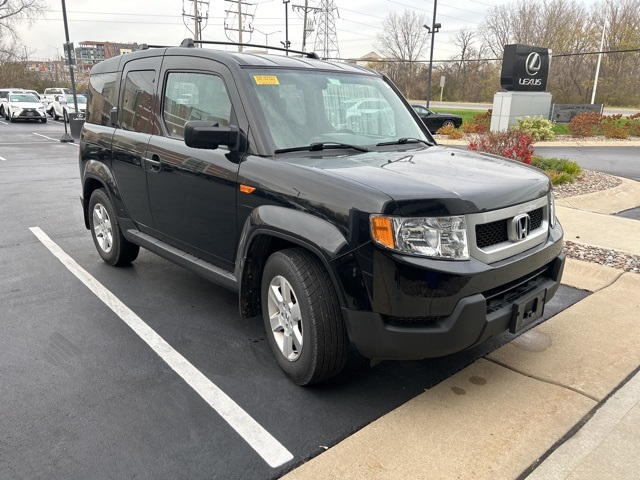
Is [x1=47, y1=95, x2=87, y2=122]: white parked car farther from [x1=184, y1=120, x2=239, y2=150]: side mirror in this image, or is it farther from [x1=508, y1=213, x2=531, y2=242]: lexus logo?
[x1=508, y1=213, x2=531, y2=242]: lexus logo

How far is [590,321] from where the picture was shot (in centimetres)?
409

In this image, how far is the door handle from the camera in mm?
4059

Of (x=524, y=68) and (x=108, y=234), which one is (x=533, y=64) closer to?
(x=524, y=68)

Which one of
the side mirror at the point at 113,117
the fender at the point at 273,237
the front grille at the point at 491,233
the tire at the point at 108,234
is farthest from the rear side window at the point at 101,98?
the front grille at the point at 491,233

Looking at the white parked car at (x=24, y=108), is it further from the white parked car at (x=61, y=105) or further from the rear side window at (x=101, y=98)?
the rear side window at (x=101, y=98)

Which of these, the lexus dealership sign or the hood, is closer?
the hood

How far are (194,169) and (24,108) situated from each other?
97.8 ft

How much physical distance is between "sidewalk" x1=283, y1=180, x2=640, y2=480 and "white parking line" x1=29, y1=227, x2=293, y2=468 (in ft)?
0.72

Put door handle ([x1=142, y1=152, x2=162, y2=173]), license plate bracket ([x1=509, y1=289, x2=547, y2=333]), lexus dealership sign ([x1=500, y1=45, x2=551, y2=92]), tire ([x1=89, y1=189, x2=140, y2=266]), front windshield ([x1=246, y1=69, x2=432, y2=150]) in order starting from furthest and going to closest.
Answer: lexus dealership sign ([x1=500, y1=45, x2=551, y2=92]), tire ([x1=89, y1=189, x2=140, y2=266]), door handle ([x1=142, y1=152, x2=162, y2=173]), front windshield ([x1=246, y1=69, x2=432, y2=150]), license plate bracket ([x1=509, y1=289, x2=547, y2=333])

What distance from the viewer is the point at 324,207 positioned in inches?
109

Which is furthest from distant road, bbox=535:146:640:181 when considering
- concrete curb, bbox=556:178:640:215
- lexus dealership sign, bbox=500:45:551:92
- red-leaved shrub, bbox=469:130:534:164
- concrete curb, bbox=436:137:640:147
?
lexus dealership sign, bbox=500:45:551:92

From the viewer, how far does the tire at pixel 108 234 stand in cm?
505

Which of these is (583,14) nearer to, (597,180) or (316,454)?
(597,180)

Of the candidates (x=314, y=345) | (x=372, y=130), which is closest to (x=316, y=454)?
(x=314, y=345)
